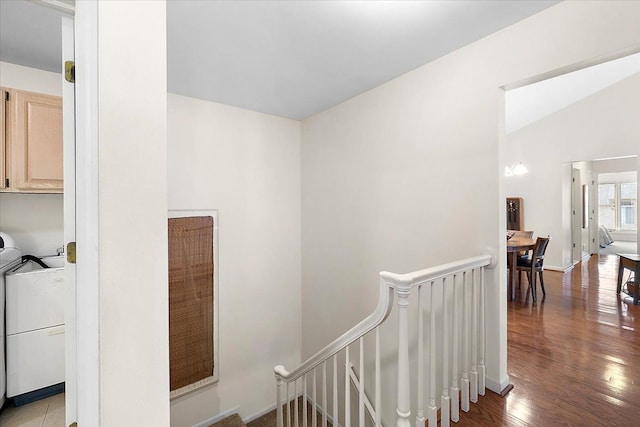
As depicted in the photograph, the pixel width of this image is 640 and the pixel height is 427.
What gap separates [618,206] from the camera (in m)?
8.56

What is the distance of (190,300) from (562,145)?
7.00 metres

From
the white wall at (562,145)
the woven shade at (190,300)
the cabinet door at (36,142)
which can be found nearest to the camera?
the cabinet door at (36,142)

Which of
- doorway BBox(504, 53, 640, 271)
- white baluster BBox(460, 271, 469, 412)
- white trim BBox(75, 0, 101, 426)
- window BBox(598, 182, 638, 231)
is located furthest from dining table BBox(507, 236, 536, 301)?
window BBox(598, 182, 638, 231)

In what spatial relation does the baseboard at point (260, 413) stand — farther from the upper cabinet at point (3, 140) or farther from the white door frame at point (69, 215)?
the upper cabinet at point (3, 140)

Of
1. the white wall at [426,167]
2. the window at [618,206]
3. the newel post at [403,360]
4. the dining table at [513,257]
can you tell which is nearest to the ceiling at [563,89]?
the dining table at [513,257]

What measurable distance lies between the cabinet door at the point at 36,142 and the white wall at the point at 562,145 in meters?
7.44

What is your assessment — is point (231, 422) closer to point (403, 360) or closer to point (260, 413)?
point (260, 413)

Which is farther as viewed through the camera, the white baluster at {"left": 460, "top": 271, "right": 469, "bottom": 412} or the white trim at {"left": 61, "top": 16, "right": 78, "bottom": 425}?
the white baluster at {"left": 460, "top": 271, "right": 469, "bottom": 412}

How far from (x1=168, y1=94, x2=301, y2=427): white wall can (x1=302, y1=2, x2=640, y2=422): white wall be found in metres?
0.27

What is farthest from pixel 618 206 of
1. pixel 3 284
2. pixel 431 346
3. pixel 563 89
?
pixel 3 284

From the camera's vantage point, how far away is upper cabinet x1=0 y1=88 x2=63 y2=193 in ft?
6.00

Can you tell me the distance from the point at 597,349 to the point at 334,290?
242 centimetres

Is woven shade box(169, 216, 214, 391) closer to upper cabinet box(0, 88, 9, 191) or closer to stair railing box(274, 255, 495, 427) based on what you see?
upper cabinet box(0, 88, 9, 191)

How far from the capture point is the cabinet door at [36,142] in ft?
6.07
